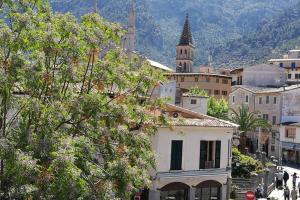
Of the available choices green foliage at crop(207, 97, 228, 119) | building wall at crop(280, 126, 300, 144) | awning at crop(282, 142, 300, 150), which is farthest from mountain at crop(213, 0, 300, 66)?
awning at crop(282, 142, 300, 150)

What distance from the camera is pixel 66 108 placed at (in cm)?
1565

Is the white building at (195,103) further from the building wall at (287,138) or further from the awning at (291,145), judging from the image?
the awning at (291,145)

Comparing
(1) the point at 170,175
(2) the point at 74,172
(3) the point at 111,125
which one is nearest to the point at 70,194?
(2) the point at 74,172

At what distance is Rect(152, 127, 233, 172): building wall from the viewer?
97.1 ft

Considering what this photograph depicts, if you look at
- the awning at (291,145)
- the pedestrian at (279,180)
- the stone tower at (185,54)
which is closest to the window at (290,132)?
the awning at (291,145)

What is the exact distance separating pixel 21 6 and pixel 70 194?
612cm

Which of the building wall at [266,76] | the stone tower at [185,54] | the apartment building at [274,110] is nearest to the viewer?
the apartment building at [274,110]

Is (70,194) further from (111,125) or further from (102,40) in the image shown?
(102,40)

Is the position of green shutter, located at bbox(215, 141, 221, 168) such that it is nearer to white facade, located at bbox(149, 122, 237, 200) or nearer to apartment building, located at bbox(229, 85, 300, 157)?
white facade, located at bbox(149, 122, 237, 200)

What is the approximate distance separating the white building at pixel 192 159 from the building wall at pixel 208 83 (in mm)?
67198

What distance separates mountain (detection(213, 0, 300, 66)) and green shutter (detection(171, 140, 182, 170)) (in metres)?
124

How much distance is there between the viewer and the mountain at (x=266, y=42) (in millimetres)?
158875

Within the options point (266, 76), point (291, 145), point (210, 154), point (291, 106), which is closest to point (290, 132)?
point (291, 145)

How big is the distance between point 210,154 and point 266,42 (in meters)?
140
